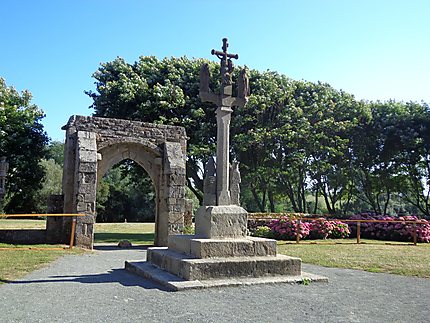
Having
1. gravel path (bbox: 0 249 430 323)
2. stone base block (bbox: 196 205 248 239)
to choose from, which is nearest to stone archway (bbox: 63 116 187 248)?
gravel path (bbox: 0 249 430 323)

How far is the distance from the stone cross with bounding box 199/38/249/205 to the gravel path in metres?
2.00

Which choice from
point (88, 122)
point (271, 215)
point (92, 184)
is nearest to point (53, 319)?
point (92, 184)

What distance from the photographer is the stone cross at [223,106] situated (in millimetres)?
7121

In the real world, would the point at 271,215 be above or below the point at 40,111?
below

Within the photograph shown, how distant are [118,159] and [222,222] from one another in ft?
24.7

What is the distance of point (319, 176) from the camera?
23.0 metres

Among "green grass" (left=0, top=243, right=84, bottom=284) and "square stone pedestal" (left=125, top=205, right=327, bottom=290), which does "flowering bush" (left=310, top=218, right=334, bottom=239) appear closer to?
"green grass" (left=0, top=243, right=84, bottom=284)

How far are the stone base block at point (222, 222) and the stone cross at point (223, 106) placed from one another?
274 millimetres

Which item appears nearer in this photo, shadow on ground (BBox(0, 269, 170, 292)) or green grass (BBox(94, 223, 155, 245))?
shadow on ground (BBox(0, 269, 170, 292))

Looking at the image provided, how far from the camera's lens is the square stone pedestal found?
231 inches

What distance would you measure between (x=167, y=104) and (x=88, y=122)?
5.63 meters

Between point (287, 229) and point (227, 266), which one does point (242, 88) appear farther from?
point (287, 229)

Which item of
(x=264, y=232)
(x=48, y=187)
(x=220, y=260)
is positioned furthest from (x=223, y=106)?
(x=48, y=187)

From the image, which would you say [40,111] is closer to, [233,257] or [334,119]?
[334,119]
